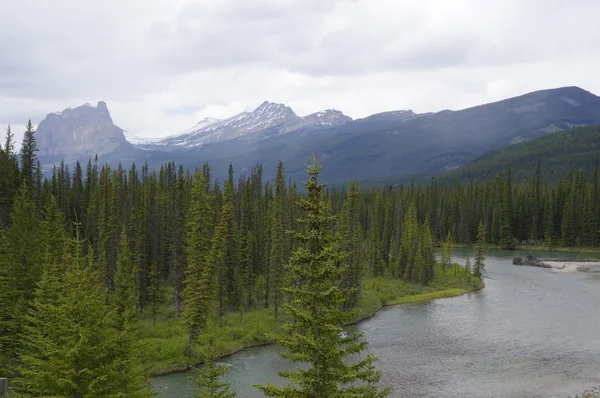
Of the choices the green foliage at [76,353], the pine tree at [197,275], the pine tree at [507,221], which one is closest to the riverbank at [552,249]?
the pine tree at [507,221]

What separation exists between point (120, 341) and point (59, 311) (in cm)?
381

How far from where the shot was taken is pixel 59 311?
24578 mm

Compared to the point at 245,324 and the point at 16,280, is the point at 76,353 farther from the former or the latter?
the point at 245,324

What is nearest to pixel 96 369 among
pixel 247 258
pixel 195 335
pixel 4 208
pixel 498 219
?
pixel 195 335

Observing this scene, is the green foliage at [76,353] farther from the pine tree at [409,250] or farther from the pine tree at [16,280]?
the pine tree at [409,250]

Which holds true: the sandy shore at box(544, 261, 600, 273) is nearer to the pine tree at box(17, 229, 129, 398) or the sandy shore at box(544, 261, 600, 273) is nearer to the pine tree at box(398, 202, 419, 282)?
the pine tree at box(398, 202, 419, 282)

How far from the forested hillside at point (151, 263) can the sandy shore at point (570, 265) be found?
22.0m

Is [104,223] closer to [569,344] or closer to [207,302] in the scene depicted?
[207,302]

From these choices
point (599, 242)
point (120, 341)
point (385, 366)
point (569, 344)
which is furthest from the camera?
point (599, 242)

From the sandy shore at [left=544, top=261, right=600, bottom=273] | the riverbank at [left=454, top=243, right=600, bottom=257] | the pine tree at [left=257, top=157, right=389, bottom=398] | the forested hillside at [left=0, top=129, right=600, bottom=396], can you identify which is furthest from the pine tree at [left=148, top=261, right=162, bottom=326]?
the riverbank at [left=454, top=243, right=600, bottom=257]

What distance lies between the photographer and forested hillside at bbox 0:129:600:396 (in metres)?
24.6

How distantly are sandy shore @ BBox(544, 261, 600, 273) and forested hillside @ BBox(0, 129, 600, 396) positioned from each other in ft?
72.3

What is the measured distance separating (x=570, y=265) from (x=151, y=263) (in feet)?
303

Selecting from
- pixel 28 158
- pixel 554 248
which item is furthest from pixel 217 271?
pixel 554 248
